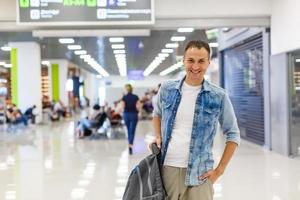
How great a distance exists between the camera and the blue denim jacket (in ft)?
7.34

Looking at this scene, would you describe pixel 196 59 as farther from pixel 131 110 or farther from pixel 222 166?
pixel 131 110

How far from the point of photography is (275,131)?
955cm

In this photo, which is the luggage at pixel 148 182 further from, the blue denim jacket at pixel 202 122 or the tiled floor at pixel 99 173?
the tiled floor at pixel 99 173

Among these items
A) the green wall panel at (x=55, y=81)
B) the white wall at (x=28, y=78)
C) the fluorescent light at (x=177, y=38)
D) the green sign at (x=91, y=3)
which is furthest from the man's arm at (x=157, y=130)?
the green wall panel at (x=55, y=81)

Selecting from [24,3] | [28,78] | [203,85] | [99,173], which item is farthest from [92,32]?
[28,78]

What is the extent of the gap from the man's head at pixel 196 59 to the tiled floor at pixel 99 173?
11.3 feet

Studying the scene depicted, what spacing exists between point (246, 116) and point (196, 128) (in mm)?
10431

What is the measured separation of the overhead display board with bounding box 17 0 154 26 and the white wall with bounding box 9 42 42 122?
10.5 meters

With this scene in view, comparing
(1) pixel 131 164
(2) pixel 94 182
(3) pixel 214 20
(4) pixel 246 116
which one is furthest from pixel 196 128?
(4) pixel 246 116

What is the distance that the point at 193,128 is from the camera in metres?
2.24

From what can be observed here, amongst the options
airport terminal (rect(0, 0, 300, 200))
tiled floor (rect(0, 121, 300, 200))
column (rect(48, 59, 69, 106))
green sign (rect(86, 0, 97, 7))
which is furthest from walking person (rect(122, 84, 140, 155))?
column (rect(48, 59, 69, 106))

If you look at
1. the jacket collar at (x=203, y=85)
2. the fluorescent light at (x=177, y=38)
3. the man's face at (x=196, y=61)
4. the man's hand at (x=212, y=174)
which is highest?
the fluorescent light at (x=177, y=38)

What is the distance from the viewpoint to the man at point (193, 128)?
7.34 ft

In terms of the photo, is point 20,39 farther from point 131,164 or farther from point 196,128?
point 196,128
